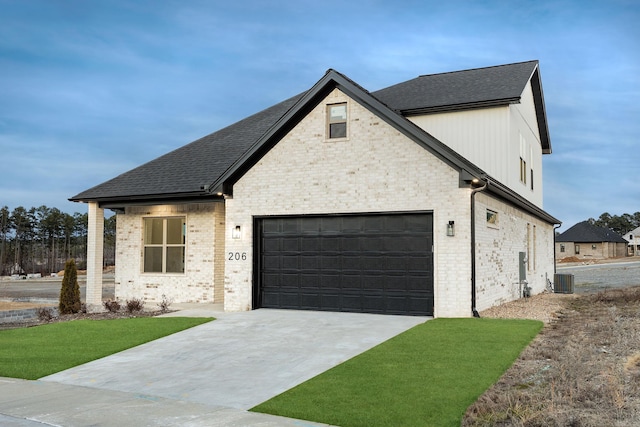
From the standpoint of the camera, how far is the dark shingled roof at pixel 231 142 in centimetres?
1855

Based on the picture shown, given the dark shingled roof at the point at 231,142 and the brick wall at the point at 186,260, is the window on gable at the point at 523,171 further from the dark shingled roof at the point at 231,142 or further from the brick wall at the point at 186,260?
the brick wall at the point at 186,260

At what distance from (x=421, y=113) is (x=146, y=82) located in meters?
44.8

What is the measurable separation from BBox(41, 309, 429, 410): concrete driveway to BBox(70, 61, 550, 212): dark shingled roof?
17.2ft

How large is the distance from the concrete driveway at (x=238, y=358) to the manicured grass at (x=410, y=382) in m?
0.51

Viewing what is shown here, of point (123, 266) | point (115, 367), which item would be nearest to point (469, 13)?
point (123, 266)

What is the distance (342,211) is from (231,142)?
791 cm

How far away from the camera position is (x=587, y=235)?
8562 centimetres

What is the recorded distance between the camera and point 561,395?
6.94 metres

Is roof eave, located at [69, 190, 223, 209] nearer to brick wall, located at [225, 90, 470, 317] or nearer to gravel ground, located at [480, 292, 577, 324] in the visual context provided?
brick wall, located at [225, 90, 470, 317]

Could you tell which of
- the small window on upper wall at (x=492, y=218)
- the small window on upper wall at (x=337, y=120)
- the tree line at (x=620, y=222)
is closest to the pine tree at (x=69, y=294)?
the small window on upper wall at (x=337, y=120)

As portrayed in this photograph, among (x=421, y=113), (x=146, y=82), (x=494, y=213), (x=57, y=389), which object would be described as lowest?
(x=57, y=389)

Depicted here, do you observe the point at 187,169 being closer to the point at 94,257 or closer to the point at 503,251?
the point at 94,257

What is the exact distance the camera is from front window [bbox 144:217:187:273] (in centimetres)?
1958

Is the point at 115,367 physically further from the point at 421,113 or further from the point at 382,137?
the point at 421,113
